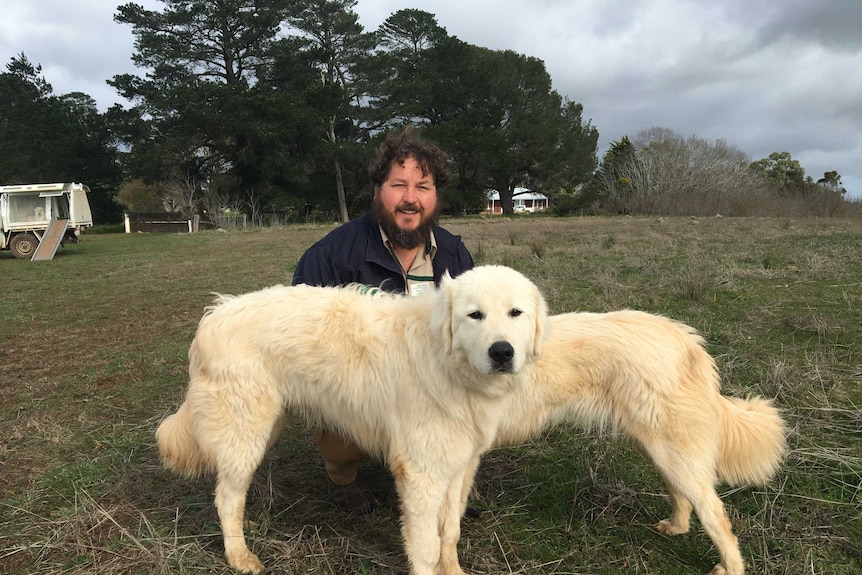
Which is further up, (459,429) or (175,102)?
(175,102)

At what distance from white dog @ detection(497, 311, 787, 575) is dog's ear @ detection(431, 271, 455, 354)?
0.72 metres

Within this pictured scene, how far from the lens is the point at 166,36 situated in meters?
35.8

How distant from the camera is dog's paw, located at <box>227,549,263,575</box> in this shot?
9.48ft

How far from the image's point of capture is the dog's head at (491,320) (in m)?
2.48

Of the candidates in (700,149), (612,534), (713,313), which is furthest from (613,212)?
(612,534)

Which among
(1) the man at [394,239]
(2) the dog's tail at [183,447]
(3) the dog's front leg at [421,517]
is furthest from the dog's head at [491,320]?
(2) the dog's tail at [183,447]

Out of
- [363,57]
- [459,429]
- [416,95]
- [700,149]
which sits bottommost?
[459,429]

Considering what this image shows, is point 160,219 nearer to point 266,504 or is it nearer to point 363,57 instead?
point 363,57

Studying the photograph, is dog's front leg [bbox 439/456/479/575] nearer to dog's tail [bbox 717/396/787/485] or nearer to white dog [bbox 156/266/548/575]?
white dog [bbox 156/266/548/575]

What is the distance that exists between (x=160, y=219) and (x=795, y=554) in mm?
42559

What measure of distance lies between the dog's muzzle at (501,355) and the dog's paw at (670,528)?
5.22ft

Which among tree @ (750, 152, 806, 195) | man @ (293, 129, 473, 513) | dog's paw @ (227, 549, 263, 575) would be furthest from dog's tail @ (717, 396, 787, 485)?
tree @ (750, 152, 806, 195)

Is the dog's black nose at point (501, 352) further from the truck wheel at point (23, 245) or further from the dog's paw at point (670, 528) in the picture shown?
the truck wheel at point (23, 245)

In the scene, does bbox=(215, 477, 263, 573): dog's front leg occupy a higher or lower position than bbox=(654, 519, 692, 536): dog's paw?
higher
